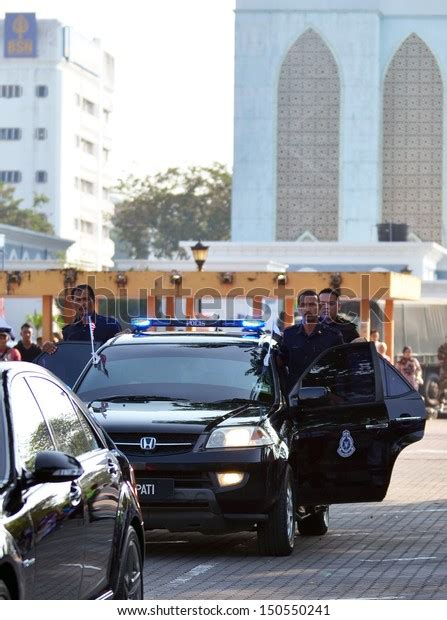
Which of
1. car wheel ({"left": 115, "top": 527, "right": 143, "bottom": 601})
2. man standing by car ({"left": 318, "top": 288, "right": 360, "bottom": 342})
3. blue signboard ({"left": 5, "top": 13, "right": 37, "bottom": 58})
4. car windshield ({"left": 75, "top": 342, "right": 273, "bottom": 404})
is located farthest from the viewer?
blue signboard ({"left": 5, "top": 13, "right": 37, "bottom": 58})

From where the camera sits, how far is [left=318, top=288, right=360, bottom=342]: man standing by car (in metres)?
15.2

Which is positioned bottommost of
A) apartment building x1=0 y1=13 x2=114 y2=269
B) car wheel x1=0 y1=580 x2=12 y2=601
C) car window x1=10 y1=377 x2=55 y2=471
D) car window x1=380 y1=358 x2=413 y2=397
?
car wheel x1=0 y1=580 x2=12 y2=601

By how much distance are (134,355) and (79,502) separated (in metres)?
6.48

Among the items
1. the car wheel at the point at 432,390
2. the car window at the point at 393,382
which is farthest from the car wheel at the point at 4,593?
the car wheel at the point at 432,390

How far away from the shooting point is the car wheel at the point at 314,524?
47.4 feet

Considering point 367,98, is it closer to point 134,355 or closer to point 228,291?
point 228,291

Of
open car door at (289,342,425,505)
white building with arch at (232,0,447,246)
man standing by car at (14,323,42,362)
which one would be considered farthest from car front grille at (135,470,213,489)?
white building with arch at (232,0,447,246)

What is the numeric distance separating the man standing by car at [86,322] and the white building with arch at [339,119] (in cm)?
7279

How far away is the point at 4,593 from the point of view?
6.21 m

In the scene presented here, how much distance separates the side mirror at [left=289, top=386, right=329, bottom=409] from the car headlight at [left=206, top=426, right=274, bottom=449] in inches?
33.2

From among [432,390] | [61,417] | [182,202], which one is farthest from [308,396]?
[182,202]

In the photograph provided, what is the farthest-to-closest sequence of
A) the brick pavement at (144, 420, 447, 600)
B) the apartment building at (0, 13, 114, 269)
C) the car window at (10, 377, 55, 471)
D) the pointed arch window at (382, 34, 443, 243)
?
the apartment building at (0, 13, 114, 269) < the pointed arch window at (382, 34, 443, 243) < the brick pavement at (144, 420, 447, 600) < the car window at (10, 377, 55, 471)

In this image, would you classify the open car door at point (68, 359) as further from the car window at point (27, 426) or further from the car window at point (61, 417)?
the car window at point (27, 426)

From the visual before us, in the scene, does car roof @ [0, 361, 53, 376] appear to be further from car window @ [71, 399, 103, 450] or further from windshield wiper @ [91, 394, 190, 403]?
windshield wiper @ [91, 394, 190, 403]
